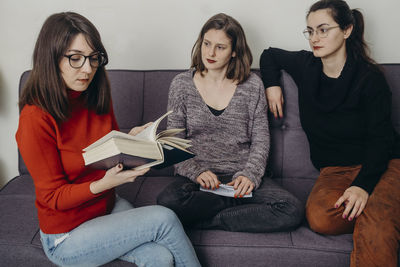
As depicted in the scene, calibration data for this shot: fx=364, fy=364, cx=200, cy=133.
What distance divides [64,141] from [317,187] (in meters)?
1.06

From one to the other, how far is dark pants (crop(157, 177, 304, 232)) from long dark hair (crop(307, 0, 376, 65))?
2.46ft

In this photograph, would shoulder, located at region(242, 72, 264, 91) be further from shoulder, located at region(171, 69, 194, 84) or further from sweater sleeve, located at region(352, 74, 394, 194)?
sweater sleeve, located at region(352, 74, 394, 194)

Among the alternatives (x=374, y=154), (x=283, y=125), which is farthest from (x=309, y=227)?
(x=283, y=125)

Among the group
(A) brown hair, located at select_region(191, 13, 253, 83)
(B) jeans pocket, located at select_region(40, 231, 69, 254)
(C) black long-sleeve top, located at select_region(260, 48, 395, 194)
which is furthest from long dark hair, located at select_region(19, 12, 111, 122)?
(C) black long-sleeve top, located at select_region(260, 48, 395, 194)

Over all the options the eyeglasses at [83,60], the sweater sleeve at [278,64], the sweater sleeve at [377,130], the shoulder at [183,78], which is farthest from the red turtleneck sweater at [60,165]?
the sweater sleeve at [377,130]

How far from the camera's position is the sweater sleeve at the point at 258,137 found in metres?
1.64

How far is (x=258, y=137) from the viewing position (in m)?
1.72

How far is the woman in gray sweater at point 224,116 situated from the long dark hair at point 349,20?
0.39 metres

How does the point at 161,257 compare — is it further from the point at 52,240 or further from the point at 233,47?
the point at 233,47

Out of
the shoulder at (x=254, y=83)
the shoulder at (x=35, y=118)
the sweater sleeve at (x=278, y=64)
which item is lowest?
the shoulder at (x=35, y=118)

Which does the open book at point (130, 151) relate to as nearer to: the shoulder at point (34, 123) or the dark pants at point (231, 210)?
the shoulder at point (34, 123)

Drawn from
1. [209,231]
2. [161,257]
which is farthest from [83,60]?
[209,231]

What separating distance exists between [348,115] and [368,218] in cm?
51

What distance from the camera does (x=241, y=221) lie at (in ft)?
4.69
